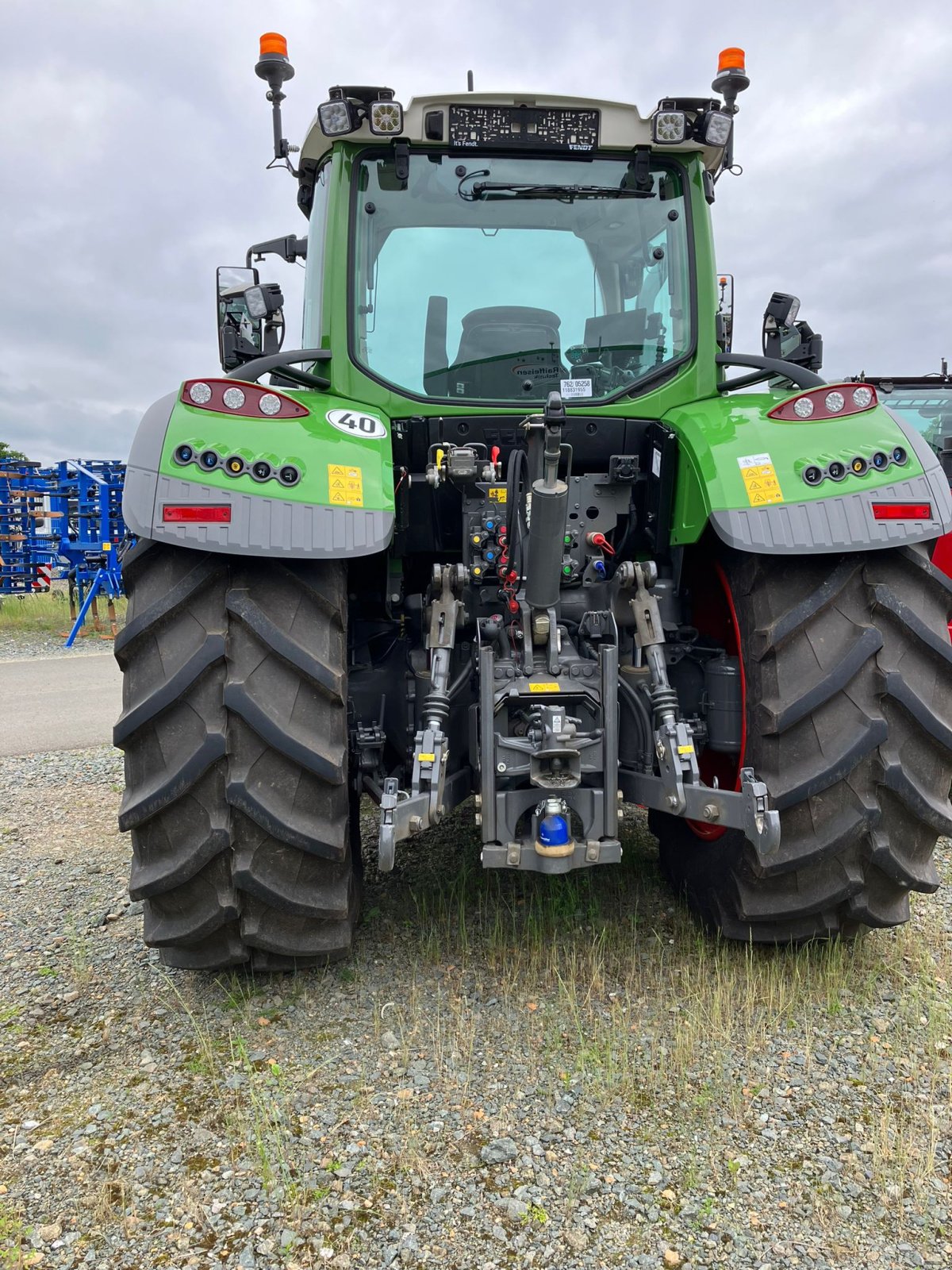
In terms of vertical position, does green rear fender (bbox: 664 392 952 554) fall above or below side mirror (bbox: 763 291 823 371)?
below

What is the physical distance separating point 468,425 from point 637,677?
99cm

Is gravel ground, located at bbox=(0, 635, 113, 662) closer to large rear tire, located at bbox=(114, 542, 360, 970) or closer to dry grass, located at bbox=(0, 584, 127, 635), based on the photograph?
dry grass, located at bbox=(0, 584, 127, 635)

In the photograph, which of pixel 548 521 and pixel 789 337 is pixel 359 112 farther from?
pixel 789 337

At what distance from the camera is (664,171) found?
10.1 feet

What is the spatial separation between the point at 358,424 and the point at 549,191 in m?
1.16

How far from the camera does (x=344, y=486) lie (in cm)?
232

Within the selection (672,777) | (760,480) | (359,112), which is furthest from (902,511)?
(359,112)

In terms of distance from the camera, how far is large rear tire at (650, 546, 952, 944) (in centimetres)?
232

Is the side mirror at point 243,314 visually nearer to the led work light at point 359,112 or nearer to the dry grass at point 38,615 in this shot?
the led work light at point 359,112

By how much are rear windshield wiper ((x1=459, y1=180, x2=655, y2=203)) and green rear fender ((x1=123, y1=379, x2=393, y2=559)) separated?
1.15 meters

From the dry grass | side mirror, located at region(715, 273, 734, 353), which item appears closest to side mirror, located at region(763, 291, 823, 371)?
side mirror, located at region(715, 273, 734, 353)

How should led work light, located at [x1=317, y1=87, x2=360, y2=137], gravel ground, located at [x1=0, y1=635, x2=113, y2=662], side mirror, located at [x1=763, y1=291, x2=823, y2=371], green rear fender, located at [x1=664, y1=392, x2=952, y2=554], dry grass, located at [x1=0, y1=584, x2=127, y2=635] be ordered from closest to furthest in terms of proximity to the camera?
green rear fender, located at [x1=664, y1=392, x2=952, y2=554] < led work light, located at [x1=317, y1=87, x2=360, y2=137] < side mirror, located at [x1=763, y1=291, x2=823, y2=371] < gravel ground, located at [x1=0, y1=635, x2=113, y2=662] < dry grass, located at [x1=0, y1=584, x2=127, y2=635]

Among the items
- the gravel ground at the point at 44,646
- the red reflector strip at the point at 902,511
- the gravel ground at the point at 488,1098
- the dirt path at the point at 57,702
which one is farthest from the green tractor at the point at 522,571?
the gravel ground at the point at 44,646

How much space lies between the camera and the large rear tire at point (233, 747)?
2207 millimetres
